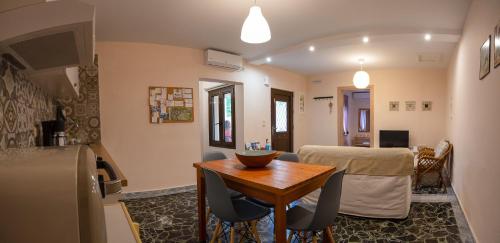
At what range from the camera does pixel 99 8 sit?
254cm

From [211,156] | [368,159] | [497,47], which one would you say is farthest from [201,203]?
[497,47]

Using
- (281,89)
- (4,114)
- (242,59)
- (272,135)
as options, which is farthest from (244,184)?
(281,89)

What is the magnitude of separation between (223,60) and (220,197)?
9.58 feet

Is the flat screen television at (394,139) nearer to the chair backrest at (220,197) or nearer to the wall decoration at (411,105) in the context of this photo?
the wall decoration at (411,105)

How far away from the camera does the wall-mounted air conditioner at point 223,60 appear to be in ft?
13.2

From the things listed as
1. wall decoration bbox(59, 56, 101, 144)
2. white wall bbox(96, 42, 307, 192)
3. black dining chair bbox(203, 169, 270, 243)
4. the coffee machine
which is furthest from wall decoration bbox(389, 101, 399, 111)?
the coffee machine

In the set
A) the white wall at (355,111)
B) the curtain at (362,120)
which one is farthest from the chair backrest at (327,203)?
the curtain at (362,120)

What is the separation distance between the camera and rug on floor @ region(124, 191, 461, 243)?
230cm

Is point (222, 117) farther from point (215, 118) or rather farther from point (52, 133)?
point (52, 133)

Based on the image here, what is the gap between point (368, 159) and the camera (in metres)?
2.66

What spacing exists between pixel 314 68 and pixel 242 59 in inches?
79.8

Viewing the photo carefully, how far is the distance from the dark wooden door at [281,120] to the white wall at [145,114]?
5.63 ft

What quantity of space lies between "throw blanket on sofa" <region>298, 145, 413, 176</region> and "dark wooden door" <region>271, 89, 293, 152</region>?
2774 mm

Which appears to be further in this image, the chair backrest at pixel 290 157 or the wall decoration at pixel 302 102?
the wall decoration at pixel 302 102
